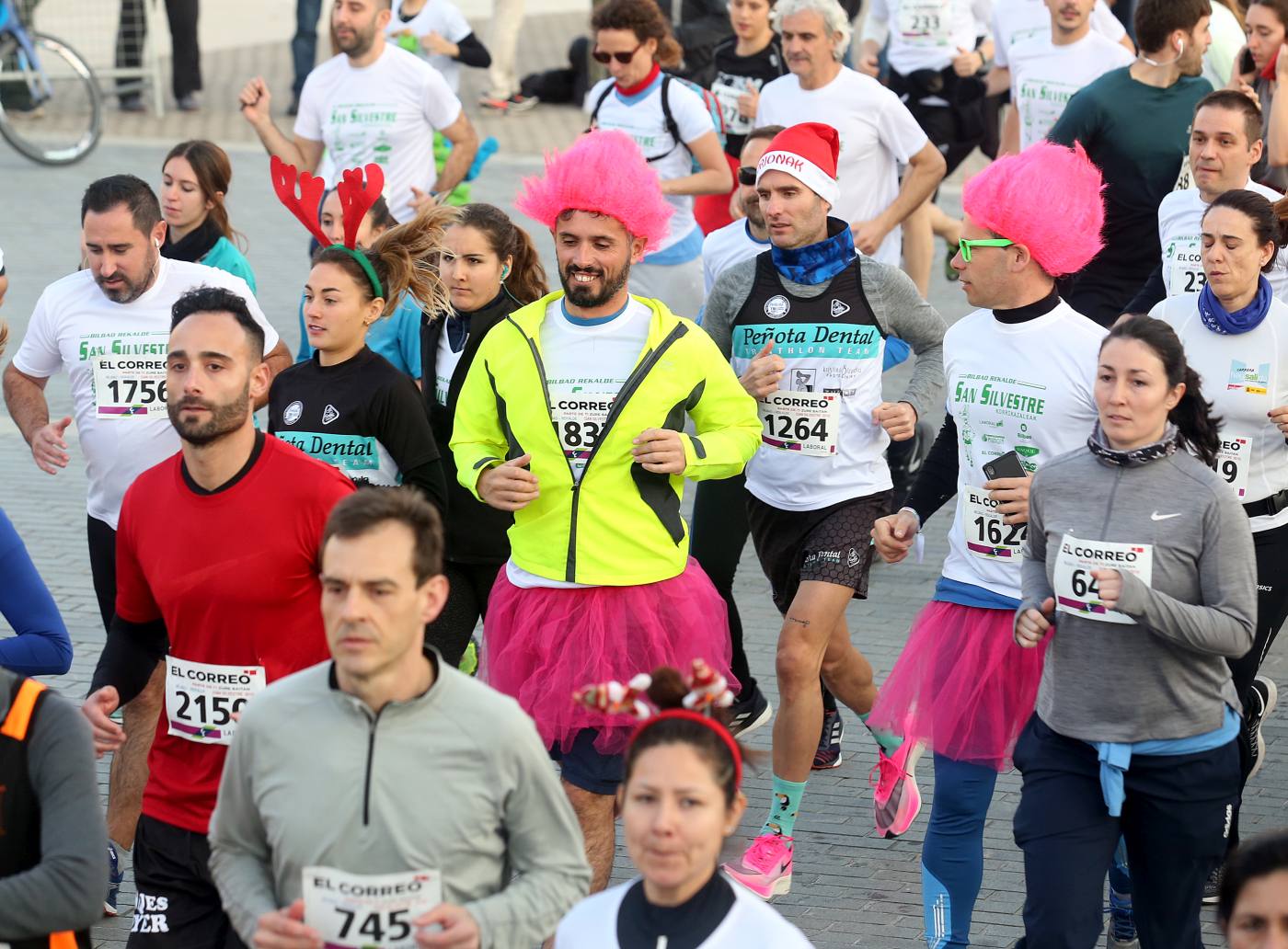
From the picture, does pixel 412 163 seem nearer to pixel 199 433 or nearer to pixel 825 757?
pixel 825 757

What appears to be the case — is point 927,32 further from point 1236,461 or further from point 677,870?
point 677,870

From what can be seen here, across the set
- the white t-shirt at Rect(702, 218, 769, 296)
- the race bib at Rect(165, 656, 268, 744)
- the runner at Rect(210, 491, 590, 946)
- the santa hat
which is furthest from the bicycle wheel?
the runner at Rect(210, 491, 590, 946)

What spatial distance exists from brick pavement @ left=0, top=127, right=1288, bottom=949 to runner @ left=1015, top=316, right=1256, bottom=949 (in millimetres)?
1022

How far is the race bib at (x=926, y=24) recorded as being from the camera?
12.4 metres

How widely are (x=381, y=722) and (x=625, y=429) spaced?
1969 millimetres

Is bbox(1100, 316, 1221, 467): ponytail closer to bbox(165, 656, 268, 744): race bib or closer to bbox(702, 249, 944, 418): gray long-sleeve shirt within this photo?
bbox(702, 249, 944, 418): gray long-sleeve shirt

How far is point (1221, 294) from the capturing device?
5.85 m

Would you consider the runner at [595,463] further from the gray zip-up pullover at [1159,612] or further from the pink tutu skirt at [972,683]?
the gray zip-up pullover at [1159,612]

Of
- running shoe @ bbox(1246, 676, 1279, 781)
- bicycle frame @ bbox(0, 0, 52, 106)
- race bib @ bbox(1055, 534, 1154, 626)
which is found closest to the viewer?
race bib @ bbox(1055, 534, 1154, 626)

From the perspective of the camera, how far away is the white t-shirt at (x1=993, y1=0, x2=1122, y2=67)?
1106 cm

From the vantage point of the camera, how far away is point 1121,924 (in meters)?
5.59

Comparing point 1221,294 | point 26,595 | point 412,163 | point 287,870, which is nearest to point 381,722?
point 287,870

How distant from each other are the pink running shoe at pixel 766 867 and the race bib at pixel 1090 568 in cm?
159

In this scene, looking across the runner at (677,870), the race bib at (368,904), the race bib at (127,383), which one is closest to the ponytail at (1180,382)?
the runner at (677,870)
